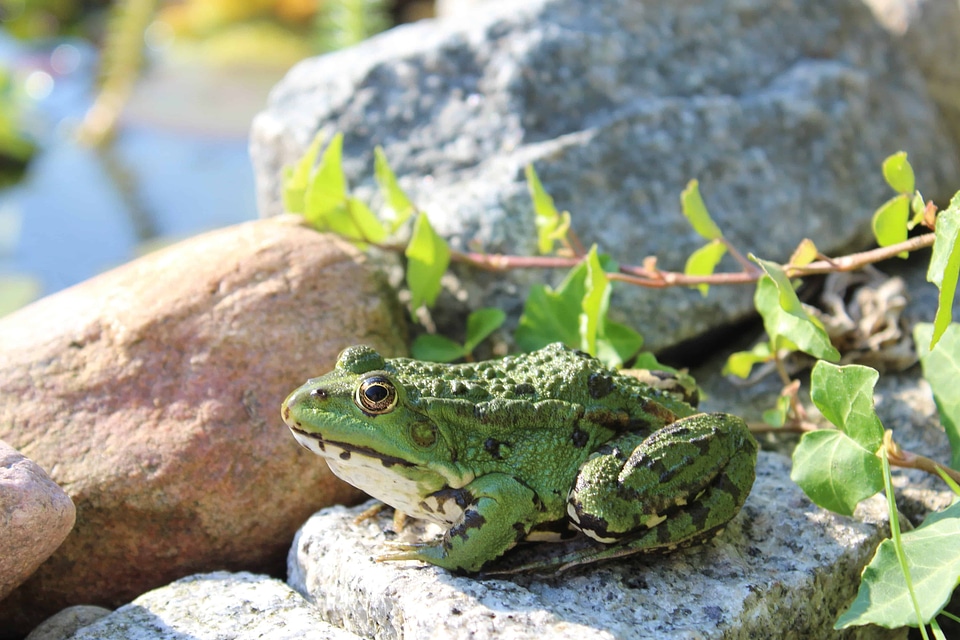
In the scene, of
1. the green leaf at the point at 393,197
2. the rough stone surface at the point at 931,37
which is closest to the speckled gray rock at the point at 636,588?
the green leaf at the point at 393,197

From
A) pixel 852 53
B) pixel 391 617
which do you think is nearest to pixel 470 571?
pixel 391 617

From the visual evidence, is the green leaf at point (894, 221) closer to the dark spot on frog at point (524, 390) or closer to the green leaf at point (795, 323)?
the green leaf at point (795, 323)

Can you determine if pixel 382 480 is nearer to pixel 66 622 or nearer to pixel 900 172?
pixel 66 622

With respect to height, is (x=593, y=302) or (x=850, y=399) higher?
(x=593, y=302)

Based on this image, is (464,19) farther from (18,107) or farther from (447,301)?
(18,107)

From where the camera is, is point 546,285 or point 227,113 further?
point 227,113

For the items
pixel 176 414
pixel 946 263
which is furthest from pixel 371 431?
pixel 946 263
